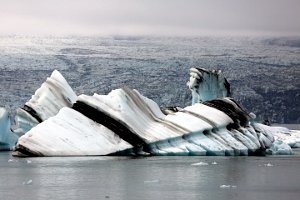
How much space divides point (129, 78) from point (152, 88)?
565 centimetres

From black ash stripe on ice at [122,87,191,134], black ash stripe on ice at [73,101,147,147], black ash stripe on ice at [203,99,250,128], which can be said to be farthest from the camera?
black ash stripe on ice at [203,99,250,128]

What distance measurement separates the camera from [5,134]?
41594 mm

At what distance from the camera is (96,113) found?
112 ft

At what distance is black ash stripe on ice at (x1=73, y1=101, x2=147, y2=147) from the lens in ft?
111

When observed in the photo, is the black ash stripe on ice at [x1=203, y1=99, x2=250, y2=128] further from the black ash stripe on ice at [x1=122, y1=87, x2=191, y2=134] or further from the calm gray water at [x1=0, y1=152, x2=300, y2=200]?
the black ash stripe on ice at [x1=122, y1=87, x2=191, y2=134]

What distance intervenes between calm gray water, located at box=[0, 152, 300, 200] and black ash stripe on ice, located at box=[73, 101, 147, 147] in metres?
0.67

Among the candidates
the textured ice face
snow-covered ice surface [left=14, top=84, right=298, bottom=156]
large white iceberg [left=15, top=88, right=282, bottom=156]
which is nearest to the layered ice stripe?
large white iceberg [left=15, top=88, right=282, bottom=156]

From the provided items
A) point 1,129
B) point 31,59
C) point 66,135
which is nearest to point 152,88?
point 31,59

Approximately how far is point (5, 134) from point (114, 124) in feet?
29.5

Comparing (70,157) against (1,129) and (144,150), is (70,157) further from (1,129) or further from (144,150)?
(1,129)

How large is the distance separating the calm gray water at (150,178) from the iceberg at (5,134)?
12.9ft

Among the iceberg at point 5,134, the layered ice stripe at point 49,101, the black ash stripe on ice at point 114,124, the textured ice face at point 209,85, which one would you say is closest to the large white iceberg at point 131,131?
A: the black ash stripe on ice at point 114,124

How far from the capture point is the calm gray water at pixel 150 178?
24.4 m

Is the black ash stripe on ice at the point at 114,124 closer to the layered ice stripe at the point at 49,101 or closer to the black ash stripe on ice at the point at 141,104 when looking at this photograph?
the black ash stripe on ice at the point at 141,104
